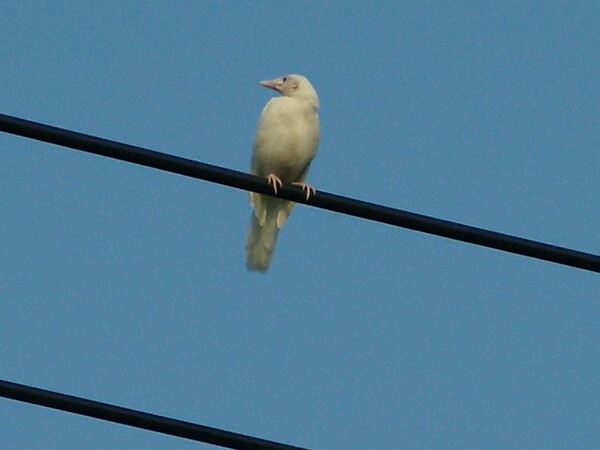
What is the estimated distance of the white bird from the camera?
11.1 m

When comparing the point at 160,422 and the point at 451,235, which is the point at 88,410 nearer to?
the point at 160,422

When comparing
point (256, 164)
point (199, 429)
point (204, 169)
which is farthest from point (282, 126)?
point (199, 429)

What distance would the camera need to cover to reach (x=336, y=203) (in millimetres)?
6480

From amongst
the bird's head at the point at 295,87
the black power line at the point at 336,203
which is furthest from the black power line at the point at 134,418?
the bird's head at the point at 295,87

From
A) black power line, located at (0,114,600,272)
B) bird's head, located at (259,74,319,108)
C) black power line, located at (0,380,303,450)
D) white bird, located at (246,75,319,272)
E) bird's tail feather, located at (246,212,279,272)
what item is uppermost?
bird's head, located at (259,74,319,108)

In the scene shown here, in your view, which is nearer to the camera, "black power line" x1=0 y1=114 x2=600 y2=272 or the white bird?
"black power line" x1=0 y1=114 x2=600 y2=272

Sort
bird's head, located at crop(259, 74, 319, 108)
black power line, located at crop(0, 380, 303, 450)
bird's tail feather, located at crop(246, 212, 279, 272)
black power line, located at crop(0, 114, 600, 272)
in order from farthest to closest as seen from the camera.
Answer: bird's head, located at crop(259, 74, 319, 108), bird's tail feather, located at crop(246, 212, 279, 272), black power line, located at crop(0, 114, 600, 272), black power line, located at crop(0, 380, 303, 450)

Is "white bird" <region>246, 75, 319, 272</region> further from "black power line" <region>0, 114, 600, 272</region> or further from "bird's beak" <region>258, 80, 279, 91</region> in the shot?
"black power line" <region>0, 114, 600, 272</region>

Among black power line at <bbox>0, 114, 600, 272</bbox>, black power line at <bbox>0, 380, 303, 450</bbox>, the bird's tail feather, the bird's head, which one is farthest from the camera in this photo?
the bird's head

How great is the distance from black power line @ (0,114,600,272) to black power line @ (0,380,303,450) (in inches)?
41.6

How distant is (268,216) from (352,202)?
4882 millimetres

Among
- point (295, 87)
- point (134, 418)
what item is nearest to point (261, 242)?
point (295, 87)

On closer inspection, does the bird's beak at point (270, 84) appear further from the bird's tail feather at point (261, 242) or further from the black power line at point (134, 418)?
the black power line at point (134, 418)

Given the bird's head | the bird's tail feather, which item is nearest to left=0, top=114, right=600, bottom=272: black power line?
the bird's tail feather
